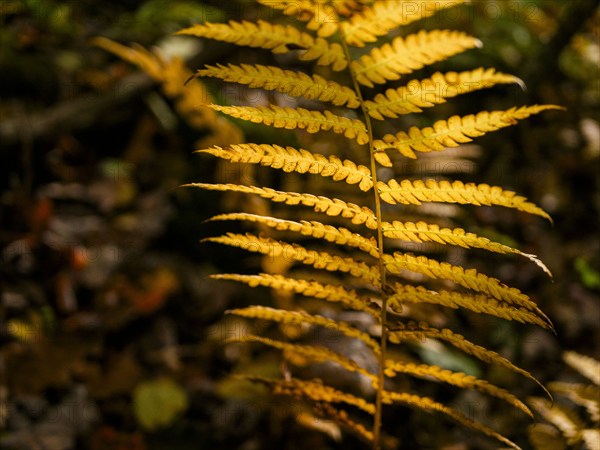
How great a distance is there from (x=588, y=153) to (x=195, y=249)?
3108 mm

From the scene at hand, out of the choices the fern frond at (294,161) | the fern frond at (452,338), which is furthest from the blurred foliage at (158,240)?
the fern frond at (294,161)

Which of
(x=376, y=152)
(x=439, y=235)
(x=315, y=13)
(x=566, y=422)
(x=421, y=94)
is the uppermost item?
(x=315, y=13)

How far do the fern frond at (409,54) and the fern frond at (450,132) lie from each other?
130 millimetres

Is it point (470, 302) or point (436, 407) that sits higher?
point (470, 302)

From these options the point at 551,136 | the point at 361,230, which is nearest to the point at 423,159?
the point at 361,230

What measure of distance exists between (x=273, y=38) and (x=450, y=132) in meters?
0.41

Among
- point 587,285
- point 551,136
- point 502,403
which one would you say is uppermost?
point 551,136

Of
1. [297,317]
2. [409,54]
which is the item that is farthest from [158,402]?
[409,54]

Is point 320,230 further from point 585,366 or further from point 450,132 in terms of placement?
point 585,366

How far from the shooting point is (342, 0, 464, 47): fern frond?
1.01m

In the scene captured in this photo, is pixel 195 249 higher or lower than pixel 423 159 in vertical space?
lower

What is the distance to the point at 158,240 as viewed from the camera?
279cm

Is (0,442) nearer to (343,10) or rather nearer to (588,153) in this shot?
(343,10)

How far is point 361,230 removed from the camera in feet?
7.43
